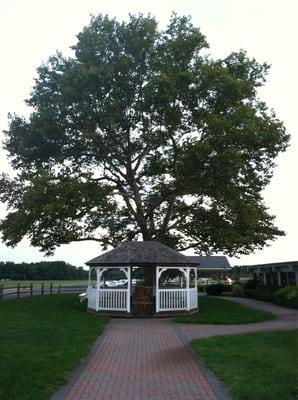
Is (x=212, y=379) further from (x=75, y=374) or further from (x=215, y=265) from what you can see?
(x=215, y=265)

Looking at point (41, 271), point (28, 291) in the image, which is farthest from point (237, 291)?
point (41, 271)

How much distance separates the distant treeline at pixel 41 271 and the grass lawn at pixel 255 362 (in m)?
98.2

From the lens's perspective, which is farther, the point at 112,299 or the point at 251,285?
the point at 251,285

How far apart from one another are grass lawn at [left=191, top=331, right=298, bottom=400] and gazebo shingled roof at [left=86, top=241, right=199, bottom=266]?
973 centimetres

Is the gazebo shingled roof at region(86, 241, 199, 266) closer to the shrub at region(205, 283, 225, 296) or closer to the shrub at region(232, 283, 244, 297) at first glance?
the shrub at region(232, 283, 244, 297)

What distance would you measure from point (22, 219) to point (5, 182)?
5.47 m

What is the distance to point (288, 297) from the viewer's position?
29000mm

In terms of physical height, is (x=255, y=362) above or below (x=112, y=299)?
below

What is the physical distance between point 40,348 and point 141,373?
3903mm

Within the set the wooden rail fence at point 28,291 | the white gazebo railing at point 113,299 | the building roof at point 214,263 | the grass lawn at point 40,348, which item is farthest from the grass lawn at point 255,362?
the building roof at point 214,263

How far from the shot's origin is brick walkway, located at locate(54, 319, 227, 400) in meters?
8.44

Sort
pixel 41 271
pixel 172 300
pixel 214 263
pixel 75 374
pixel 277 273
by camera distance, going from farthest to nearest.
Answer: pixel 41 271 < pixel 214 263 < pixel 277 273 < pixel 172 300 < pixel 75 374

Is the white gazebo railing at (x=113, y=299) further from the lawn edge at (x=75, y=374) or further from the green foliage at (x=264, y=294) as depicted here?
the green foliage at (x=264, y=294)

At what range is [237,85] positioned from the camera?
2847 cm
